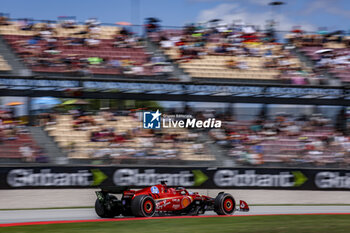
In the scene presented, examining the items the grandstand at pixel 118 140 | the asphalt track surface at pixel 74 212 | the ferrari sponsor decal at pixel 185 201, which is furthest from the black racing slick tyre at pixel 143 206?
the grandstand at pixel 118 140

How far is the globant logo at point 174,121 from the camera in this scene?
71.9 ft

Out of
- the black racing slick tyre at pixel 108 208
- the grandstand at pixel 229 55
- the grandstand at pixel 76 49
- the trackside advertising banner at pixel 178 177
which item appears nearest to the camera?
the black racing slick tyre at pixel 108 208

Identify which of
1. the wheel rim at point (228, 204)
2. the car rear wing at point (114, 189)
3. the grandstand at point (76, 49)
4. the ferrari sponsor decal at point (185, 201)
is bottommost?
the wheel rim at point (228, 204)

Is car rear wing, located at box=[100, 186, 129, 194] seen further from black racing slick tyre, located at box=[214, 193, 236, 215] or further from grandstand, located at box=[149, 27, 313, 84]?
grandstand, located at box=[149, 27, 313, 84]

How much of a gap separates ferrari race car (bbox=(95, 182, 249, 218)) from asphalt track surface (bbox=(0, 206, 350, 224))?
0.85 m

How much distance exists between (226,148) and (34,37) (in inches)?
387

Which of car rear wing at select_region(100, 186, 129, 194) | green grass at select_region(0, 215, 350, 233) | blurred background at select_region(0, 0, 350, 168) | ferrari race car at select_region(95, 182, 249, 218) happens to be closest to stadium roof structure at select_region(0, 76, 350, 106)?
blurred background at select_region(0, 0, 350, 168)

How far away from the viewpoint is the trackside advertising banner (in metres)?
18.6

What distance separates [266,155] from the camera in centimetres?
2152

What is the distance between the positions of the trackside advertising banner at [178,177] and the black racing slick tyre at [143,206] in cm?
529

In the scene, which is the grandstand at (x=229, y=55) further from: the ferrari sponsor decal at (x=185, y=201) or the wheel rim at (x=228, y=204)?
the ferrari sponsor decal at (x=185, y=201)

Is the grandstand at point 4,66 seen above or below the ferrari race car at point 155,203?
above

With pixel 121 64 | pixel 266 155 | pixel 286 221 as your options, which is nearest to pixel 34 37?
pixel 121 64

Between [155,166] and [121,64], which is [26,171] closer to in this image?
[155,166]
